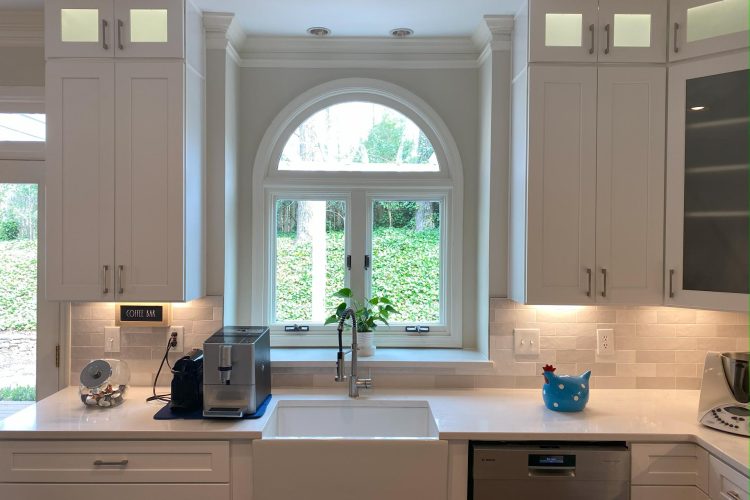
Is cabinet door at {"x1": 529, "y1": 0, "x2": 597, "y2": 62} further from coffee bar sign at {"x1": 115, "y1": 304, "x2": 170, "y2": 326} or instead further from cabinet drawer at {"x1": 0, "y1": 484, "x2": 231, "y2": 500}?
cabinet drawer at {"x1": 0, "y1": 484, "x2": 231, "y2": 500}

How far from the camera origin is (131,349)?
2.49m

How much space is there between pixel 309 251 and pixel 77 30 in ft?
4.73

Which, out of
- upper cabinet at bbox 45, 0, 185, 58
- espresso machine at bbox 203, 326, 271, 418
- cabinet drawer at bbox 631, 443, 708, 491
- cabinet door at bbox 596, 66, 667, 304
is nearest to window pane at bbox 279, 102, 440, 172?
upper cabinet at bbox 45, 0, 185, 58

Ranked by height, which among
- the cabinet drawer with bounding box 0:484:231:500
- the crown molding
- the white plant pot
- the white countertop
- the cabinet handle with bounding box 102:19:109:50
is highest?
the crown molding

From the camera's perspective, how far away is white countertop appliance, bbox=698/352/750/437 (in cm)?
200

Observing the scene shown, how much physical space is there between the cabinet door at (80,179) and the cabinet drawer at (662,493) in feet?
7.33

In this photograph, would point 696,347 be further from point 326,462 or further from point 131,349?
point 131,349

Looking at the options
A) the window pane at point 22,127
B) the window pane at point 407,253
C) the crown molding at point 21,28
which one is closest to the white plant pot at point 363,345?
the window pane at point 407,253

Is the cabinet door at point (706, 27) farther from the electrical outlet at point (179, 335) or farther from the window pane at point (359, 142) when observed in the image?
the electrical outlet at point (179, 335)

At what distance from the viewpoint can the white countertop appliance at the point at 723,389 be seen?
78.5 inches

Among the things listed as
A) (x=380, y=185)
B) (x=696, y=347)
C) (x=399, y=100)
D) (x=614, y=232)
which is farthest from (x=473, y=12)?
(x=696, y=347)

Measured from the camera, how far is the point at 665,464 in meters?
1.95

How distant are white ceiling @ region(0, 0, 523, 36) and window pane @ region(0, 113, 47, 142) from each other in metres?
0.49

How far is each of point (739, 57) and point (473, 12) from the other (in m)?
1.08
